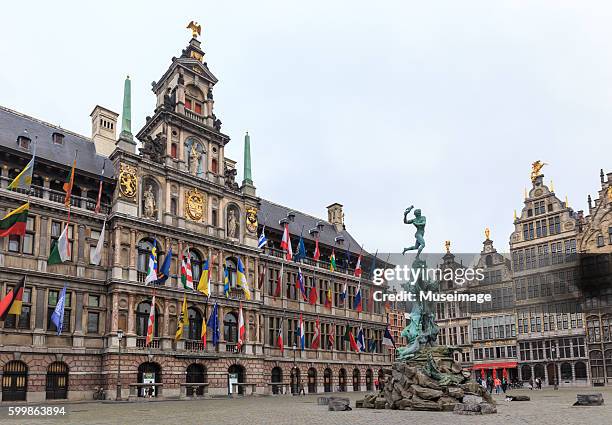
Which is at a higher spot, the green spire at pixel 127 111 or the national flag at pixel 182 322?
the green spire at pixel 127 111

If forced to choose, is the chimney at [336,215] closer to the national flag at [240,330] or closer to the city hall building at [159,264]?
the city hall building at [159,264]

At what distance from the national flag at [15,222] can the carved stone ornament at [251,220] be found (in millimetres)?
20445

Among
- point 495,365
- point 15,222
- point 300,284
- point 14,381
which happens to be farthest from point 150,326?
point 495,365

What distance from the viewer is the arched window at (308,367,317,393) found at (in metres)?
53.8

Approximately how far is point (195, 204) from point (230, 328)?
10.5 meters

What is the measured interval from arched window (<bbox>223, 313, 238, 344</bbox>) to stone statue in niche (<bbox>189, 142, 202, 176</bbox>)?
12.1 metres

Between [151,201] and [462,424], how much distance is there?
31655 mm

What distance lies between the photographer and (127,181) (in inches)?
1656

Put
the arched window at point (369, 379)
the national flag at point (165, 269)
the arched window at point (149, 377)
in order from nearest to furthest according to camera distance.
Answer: the arched window at point (149, 377)
the national flag at point (165, 269)
the arched window at point (369, 379)

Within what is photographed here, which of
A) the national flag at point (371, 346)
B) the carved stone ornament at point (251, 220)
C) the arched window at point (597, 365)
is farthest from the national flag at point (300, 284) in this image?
the arched window at point (597, 365)

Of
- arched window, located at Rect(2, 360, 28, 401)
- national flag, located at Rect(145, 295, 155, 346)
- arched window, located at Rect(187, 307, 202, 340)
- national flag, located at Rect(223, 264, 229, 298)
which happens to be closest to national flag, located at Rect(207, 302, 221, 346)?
arched window, located at Rect(187, 307, 202, 340)

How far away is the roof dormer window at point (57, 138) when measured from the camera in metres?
43.3

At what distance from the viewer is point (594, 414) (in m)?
21.5

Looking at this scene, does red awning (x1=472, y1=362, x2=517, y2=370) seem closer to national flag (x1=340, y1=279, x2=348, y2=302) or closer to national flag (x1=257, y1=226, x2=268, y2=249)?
national flag (x1=340, y1=279, x2=348, y2=302)
